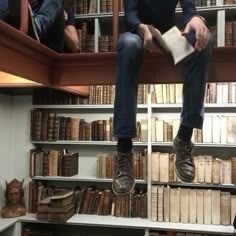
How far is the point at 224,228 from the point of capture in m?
2.83

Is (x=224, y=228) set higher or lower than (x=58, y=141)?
lower

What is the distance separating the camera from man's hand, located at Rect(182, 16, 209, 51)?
4.45 feet

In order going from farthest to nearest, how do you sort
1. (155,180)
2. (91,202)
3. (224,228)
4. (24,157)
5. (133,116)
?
1. (24,157)
2. (91,202)
3. (155,180)
4. (224,228)
5. (133,116)

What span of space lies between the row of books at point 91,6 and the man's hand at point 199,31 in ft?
5.73

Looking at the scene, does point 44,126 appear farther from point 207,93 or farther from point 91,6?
point 207,93

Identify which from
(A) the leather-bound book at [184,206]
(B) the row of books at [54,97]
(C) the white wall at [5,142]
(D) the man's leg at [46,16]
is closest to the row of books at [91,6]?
(B) the row of books at [54,97]

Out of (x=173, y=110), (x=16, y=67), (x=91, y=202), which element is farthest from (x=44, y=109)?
(x=16, y=67)

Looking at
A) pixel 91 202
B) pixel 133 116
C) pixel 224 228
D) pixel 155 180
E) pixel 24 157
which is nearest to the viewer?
pixel 133 116

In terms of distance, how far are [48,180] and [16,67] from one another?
2.22 m

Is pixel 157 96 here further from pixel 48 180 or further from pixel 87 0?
pixel 48 180

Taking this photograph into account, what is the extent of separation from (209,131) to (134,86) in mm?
1717

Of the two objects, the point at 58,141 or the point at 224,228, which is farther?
the point at 58,141

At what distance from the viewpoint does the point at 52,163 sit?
3260mm

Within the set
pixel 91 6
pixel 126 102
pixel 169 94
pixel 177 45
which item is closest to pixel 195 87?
pixel 177 45
